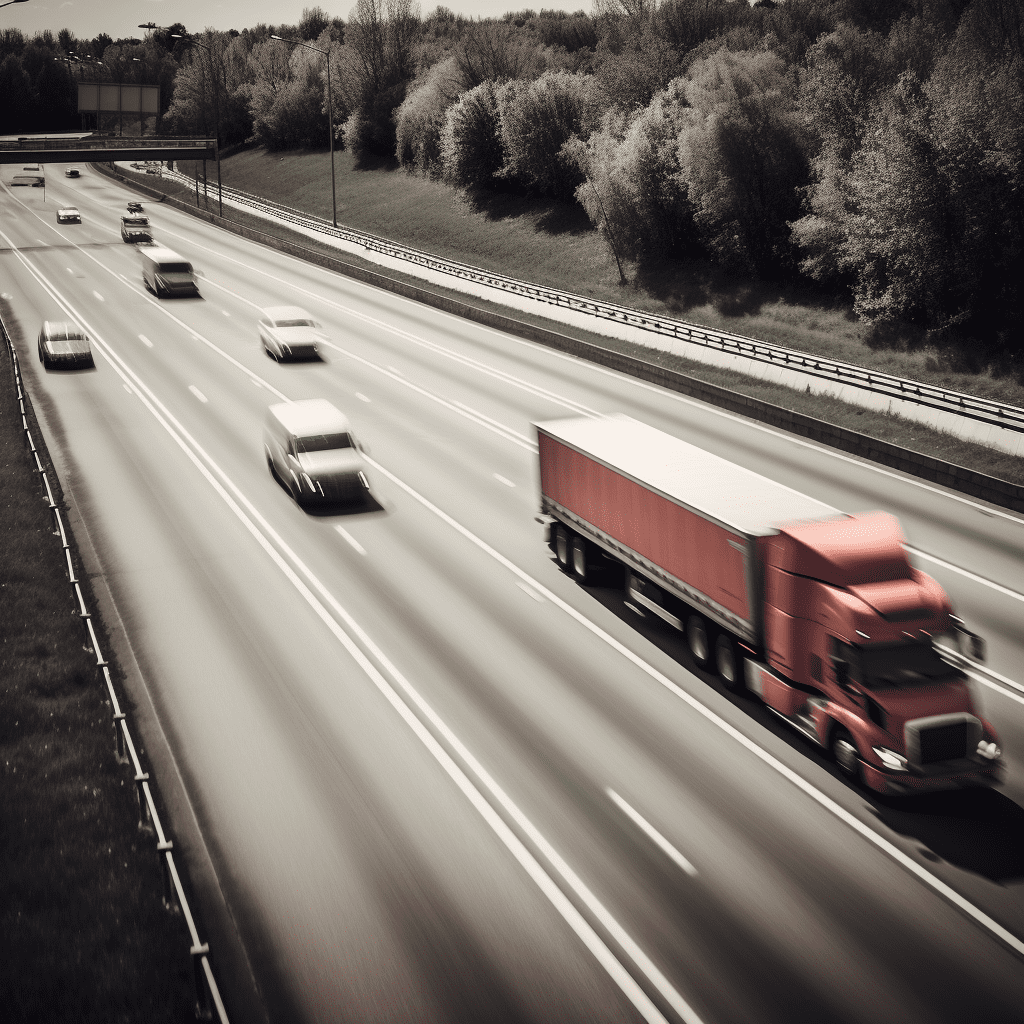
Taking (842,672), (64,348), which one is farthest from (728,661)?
(64,348)

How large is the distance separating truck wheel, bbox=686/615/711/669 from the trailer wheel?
3234 mm

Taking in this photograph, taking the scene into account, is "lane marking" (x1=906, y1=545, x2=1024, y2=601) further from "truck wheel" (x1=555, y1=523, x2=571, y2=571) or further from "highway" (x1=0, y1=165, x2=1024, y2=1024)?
"truck wheel" (x1=555, y1=523, x2=571, y2=571)

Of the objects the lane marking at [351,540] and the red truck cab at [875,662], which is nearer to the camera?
the red truck cab at [875,662]

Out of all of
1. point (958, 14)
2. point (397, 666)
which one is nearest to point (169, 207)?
point (958, 14)

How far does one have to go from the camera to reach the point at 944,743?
1166 centimetres

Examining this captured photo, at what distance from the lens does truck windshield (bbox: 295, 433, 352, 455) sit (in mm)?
22734

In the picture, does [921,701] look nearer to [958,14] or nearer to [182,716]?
[182,716]

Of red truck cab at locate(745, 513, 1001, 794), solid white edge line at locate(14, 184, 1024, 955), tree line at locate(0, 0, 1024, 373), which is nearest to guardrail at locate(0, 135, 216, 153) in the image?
tree line at locate(0, 0, 1024, 373)

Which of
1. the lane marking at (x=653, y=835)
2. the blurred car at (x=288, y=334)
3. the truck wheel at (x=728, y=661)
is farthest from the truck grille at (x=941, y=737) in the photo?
the blurred car at (x=288, y=334)

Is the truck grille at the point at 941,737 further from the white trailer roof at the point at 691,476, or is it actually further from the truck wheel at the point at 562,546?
the truck wheel at the point at 562,546

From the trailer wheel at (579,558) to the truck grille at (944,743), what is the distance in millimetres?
7990

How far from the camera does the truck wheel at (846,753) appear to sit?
487 inches

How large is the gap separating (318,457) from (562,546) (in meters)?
6.71

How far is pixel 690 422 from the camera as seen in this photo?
30094 mm
